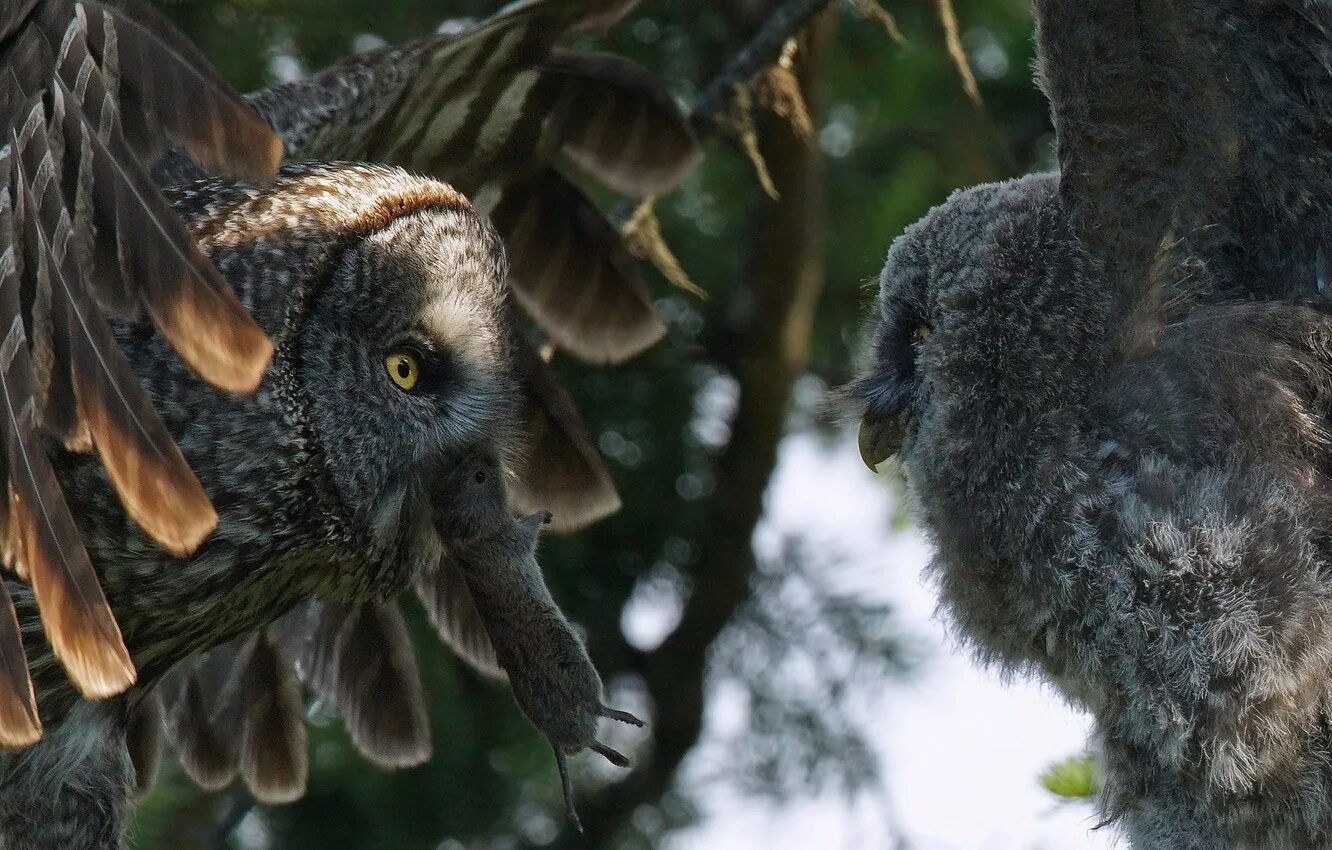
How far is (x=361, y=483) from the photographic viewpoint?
1.93 meters

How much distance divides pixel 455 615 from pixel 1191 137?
4.37 feet

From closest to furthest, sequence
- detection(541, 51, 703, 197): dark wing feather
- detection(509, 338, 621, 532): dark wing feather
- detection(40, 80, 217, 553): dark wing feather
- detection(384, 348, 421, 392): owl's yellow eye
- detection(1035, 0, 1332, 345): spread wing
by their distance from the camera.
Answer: detection(40, 80, 217, 553): dark wing feather < detection(1035, 0, 1332, 345): spread wing < detection(384, 348, 421, 392): owl's yellow eye < detection(509, 338, 621, 532): dark wing feather < detection(541, 51, 703, 197): dark wing feather

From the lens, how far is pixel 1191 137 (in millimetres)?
1565

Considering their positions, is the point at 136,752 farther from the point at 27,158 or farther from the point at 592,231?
the point at 27,158

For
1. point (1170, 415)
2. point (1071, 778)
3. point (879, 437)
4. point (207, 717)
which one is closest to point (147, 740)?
point (207, 717)


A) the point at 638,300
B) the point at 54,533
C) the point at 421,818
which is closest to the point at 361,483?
the point at 54,533

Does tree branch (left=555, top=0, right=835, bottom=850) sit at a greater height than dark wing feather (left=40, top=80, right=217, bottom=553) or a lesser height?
lesser

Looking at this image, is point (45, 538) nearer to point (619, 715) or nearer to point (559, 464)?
point (619, 715)

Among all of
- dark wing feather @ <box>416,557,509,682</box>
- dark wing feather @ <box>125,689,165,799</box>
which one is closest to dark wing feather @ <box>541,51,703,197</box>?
dark wing feather @ <box>416,557,509,682</box>

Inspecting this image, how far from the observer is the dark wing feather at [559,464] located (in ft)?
8.05

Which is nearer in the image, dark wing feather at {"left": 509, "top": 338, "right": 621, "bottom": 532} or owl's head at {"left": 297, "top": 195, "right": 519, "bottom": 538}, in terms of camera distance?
owl's head at {"left": 297, "top": 195, "right": 519, "bottom": 538}

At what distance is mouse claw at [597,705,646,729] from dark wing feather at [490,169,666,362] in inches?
31.0

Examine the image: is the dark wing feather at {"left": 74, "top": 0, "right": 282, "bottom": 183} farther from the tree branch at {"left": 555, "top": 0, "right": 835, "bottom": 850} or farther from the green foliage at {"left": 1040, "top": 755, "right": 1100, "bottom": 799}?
the tree branch at {"left": 555, "top": 0, "right": 835, "bottom": 850}

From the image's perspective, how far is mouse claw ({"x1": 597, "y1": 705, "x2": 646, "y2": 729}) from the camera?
6.05ft
